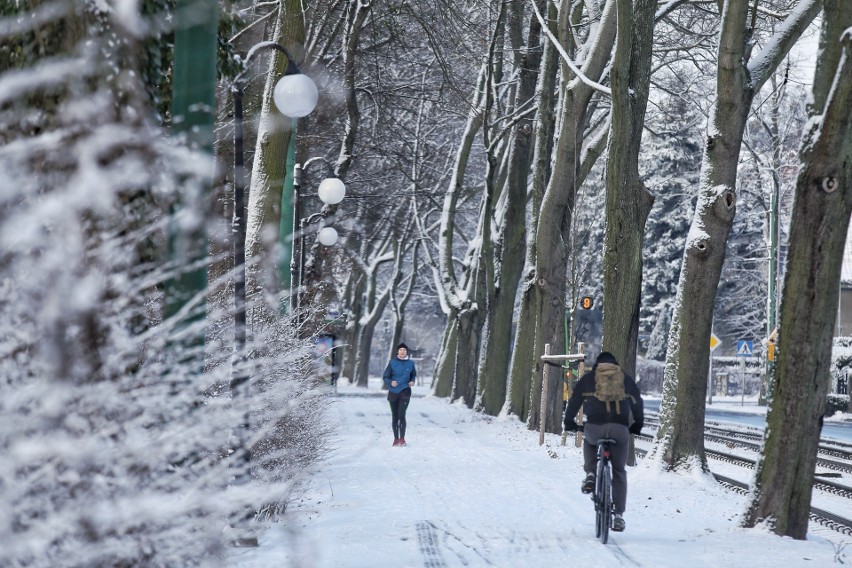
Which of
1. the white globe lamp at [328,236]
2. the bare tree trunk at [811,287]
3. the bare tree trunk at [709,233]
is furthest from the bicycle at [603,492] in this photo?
the white globe lamp at [328,236]

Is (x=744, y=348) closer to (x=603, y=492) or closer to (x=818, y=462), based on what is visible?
(x=818, y=462)

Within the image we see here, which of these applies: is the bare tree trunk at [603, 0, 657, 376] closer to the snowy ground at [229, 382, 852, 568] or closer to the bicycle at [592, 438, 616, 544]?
the snowy ground at [229, 382, 852, 568]

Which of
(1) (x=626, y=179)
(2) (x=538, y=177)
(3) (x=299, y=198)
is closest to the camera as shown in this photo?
(1) (x=626, y=179)

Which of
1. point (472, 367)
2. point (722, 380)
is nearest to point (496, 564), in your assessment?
point (472, 367)

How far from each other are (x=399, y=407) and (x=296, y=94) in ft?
31.8

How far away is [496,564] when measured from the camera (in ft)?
29.7

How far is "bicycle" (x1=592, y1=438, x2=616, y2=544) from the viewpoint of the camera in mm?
10148

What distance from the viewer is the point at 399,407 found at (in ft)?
66.0

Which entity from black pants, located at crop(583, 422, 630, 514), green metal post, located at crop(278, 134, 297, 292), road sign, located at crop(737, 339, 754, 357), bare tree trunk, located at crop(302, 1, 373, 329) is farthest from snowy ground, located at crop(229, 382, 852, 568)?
road sign, located at crop(737, 339, 754, 357)

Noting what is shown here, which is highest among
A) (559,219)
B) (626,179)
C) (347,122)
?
(347,122)

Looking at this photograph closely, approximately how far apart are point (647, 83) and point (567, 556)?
8569 millimetres

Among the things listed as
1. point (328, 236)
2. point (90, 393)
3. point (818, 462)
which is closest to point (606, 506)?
point (90, 393)

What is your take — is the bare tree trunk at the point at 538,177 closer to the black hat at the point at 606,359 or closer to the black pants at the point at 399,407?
the black pants at the point at 399,407

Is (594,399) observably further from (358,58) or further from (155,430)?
(358,58)
